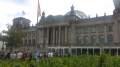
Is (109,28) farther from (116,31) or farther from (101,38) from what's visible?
(101,38)

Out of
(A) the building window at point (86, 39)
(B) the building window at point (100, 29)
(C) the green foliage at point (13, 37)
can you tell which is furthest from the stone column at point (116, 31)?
(C) the green foliage at point (13, 37)

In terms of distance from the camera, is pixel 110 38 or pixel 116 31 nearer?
pixel 116 31

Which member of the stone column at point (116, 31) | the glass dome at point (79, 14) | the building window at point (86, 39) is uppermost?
the glass dome at point (79, 14)

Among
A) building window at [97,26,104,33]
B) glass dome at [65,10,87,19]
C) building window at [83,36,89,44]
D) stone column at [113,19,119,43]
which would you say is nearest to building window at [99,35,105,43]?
building window at [97,26,104,33]

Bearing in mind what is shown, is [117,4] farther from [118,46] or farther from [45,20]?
[45,20]

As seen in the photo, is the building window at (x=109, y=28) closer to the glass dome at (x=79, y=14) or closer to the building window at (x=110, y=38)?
the building window at (x=110, y=38)

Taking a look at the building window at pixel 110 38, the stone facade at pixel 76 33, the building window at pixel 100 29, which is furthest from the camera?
the building window at pixel 100 29

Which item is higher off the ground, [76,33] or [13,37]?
[76,33]

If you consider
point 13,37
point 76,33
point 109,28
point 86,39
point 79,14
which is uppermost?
point 79,14

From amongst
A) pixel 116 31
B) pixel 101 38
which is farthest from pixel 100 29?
pixel 116 31

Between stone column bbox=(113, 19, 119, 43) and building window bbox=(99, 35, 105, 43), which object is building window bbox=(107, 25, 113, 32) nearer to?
stone column bbox=(113, 19, 119, 43)

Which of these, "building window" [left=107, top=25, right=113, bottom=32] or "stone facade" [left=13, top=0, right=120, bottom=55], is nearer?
"stone facade" [left=13, top=0, right=120, bottom=55]

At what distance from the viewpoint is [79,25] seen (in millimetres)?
96875

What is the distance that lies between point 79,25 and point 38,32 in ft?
66.9
